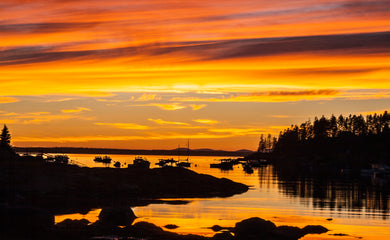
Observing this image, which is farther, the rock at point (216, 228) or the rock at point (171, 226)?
the rock at point (171, 226)

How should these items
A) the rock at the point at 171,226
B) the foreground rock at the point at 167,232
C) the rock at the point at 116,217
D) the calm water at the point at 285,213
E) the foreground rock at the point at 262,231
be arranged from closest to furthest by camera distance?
the foreground rock at the point at 167,232 → the foreground rock at the point at 262,231 → the rock at the point at 116,217 → the rock at the point at 171,226 → the calm water at the point at 285,213

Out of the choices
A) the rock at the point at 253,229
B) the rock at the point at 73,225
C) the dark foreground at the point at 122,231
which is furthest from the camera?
the rock at the point at 73,225

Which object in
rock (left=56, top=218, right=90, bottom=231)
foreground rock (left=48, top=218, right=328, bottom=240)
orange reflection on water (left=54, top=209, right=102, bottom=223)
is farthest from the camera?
orange reflection on water (left=54, top=209, right=102, bottom=223)

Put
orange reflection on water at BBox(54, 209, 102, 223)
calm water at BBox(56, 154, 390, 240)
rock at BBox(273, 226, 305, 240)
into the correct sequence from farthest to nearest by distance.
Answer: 1. orange reflection on water at BBox(54, 209, 102, 223)
2. calm water at BBox(56, 154, 390, 240)
3. rock at BBox(273, 226, 305, 240)

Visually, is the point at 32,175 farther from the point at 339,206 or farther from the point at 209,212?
the point at 339,206

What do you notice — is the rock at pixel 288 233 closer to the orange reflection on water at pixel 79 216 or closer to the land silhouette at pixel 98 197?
the land silhouette at pixel 98 197

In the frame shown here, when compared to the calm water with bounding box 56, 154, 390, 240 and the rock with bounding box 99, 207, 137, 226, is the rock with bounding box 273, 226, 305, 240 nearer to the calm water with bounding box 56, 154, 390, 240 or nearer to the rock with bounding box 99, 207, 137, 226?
the calm water with bounding box 56, 154, 390, 240

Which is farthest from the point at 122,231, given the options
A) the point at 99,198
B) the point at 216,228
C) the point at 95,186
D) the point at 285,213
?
the point at 95,186

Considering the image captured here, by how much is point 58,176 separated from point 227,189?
31.6 m

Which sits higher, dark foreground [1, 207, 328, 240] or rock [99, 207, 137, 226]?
rock [99, 207, 137, 226]

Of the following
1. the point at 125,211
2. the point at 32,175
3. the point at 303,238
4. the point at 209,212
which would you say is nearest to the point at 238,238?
the point at 303,238

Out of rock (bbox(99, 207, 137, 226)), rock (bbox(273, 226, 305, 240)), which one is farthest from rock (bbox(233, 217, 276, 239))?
rock (bbox(99, 207, 137, 226))

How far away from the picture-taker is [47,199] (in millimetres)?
71250

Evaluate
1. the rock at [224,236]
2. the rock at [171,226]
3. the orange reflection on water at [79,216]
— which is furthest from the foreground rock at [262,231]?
the orange reflection on water at [79,216]
